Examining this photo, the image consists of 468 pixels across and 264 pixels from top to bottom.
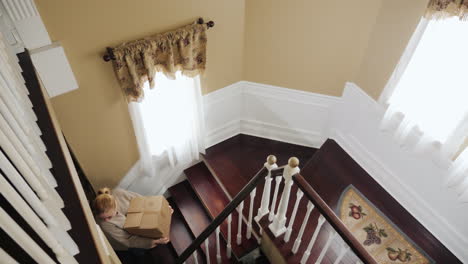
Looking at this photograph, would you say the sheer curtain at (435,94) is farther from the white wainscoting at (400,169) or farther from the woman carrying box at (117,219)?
the woman carrying box at (117,219)

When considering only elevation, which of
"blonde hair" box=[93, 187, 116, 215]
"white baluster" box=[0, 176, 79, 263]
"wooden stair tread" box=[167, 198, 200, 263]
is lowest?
"wooden stair tread" box=[167, 198, 200, 263]

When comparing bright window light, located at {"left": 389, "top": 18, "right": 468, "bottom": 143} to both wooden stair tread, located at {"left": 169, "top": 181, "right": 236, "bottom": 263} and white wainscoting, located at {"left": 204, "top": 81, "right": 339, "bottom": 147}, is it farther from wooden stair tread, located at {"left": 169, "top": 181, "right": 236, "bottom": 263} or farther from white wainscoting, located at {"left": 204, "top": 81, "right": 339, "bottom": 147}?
wooden stair tread, located at {"left": 169, "top": 181, "right": 236, "bottom": 263}

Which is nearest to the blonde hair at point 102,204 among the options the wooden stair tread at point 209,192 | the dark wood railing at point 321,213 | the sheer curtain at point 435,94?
the dark wood railing at point 321,213

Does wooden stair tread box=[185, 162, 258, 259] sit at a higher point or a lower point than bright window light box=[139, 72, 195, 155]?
lower

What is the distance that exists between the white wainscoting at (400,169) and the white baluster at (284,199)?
53.7 inches

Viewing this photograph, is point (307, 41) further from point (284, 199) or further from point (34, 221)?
point (34, 221)

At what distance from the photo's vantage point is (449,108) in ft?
8.64

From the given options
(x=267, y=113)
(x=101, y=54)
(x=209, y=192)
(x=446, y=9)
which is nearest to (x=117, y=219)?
(x=209, y=192)

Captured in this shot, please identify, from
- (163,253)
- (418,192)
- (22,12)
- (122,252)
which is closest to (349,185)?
(418,192)

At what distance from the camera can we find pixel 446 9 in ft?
7.69

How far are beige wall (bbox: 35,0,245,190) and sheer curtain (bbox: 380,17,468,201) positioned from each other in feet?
5.31

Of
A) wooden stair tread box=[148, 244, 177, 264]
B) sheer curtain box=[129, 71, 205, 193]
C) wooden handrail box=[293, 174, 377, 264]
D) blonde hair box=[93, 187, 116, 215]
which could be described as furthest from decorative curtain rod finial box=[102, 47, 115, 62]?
wooden stair tread box=[148, 244, 177, 264]

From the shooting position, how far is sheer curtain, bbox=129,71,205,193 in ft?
10.6

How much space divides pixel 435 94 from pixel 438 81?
0.11 m
